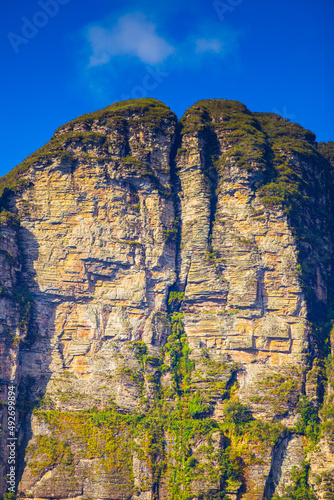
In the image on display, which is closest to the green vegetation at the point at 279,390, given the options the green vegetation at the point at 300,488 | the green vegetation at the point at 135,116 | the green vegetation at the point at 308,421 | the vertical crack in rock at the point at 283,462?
the green vegetation at the point at 308,421

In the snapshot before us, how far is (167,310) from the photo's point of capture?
6262 centimetres

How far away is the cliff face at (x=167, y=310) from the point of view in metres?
53.7

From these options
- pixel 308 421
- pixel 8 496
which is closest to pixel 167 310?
pixel 308 421

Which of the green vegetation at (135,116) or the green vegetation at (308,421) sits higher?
the green vegetation at (135,116)

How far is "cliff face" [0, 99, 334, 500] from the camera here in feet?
176

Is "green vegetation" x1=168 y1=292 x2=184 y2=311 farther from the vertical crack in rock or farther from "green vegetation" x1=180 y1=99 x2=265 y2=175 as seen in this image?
the vertical crack in rock

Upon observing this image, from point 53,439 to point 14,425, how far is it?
3110 mm

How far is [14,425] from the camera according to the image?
54281 millimetres

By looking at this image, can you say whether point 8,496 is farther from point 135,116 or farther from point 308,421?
point 135,116

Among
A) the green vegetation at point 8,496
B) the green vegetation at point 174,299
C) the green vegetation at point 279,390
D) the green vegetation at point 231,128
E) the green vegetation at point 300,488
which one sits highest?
the green vegetation at point 231,128

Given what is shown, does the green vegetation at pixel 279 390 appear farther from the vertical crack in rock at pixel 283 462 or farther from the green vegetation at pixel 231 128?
the green vegetation at pixel 231 128

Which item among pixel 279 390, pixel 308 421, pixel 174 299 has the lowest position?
pixel 308 421

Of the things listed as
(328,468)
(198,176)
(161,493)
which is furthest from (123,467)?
(198,176)

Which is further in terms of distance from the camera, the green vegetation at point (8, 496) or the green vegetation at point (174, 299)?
the green vegetation at point (174, 299)
